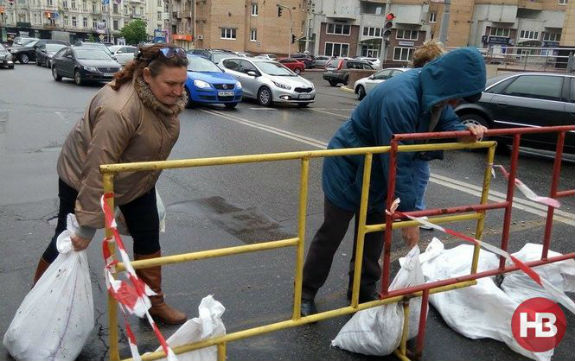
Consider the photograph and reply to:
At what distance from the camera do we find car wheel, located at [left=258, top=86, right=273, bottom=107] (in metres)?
16.4

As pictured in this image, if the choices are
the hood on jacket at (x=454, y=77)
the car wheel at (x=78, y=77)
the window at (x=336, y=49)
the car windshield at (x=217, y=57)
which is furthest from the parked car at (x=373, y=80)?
the window at (x=336, y=49)

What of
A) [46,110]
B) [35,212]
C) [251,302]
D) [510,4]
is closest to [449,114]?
[251,302]

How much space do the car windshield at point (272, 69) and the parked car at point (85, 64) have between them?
5.69 m

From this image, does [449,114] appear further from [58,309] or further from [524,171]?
[524,171]

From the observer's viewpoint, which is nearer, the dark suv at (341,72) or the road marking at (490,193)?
the road marking at (490,193)

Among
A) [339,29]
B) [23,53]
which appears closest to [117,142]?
[23,53]

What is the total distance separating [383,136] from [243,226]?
266 cm

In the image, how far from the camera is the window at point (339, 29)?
71.2 meters

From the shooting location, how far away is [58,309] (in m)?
2.67

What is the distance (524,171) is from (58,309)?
25.5 ft

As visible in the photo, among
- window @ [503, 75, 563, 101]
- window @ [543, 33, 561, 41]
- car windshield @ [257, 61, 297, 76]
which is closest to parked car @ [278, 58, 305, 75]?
car windshield @ [257, 61, 297, 76]

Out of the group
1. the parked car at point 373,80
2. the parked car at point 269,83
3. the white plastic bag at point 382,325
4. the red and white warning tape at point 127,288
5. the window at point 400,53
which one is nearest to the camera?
the red and white warning tape at point 127,288

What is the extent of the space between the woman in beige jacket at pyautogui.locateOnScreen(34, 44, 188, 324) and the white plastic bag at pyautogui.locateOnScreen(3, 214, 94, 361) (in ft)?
0.37

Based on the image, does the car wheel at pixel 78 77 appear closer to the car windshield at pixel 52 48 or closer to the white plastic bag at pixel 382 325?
the car windshield at pixel 52 48
